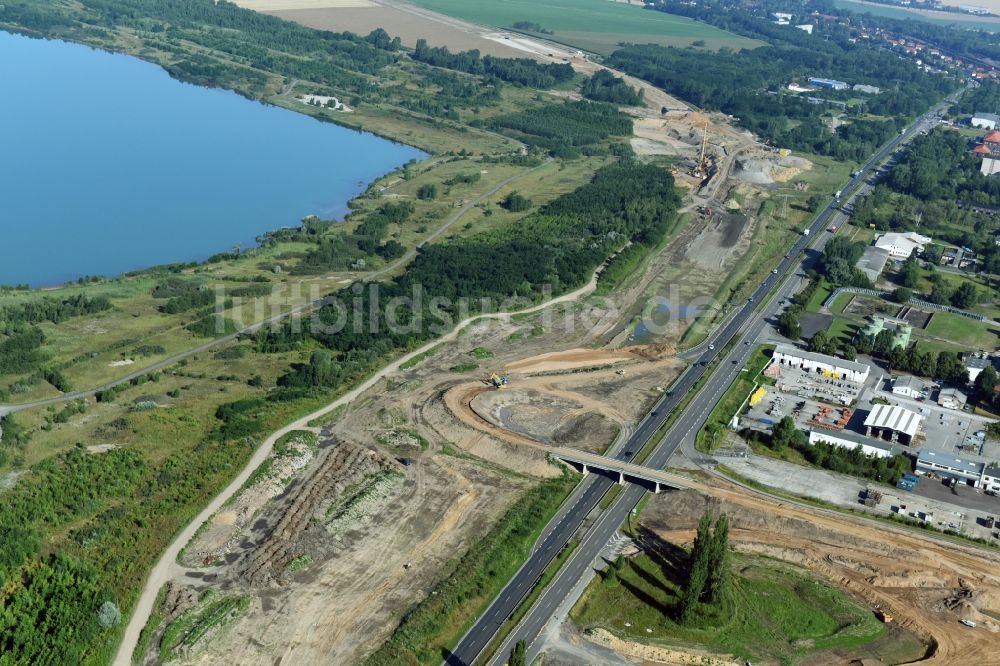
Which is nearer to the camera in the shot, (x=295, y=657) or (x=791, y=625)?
(x=295, y=657)

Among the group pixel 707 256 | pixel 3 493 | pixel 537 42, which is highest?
pixel 537 42

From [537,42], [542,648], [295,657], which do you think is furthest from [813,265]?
[537,42]

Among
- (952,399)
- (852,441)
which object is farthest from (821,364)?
(852,441)

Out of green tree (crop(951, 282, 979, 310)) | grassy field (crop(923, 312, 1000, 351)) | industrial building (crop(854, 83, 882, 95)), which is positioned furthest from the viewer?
industrial building (crop(854, 83, 882, 95))

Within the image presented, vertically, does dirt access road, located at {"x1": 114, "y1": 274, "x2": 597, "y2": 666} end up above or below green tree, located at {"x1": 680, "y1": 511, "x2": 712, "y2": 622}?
below

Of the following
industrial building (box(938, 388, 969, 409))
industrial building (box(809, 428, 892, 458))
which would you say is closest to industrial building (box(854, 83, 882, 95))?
industrial building (box(938, 388, 969, 409))

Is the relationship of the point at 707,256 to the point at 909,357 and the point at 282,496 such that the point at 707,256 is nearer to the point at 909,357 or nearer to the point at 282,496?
the point at 909,357

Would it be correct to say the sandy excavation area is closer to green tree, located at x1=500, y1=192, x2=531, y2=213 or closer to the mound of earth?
the mound of earth
